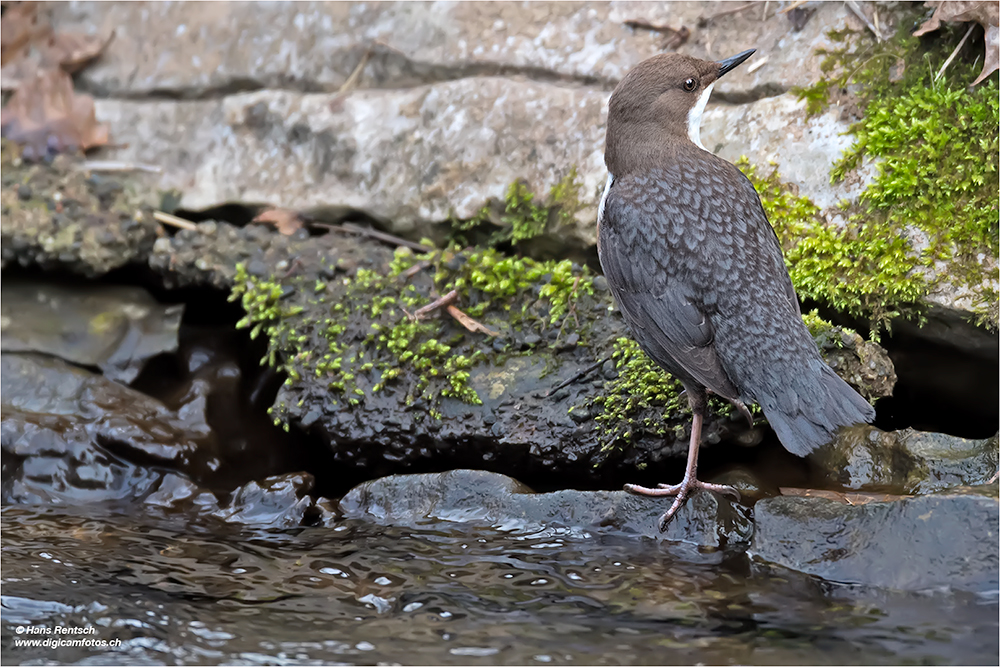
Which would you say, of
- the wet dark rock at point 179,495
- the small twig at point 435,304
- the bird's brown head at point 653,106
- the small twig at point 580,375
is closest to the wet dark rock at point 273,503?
the wet dark rock at point 179,495

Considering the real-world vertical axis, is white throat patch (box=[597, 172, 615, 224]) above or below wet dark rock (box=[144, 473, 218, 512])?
above

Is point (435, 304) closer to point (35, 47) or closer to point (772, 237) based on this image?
point (772, 237)

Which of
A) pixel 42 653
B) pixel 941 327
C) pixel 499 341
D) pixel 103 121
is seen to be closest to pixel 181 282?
pixel 103 121

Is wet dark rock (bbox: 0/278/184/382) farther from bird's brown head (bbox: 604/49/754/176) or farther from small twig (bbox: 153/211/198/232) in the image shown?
bird's brown head (bbox: 604/49/754/176)

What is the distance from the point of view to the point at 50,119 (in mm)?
5512

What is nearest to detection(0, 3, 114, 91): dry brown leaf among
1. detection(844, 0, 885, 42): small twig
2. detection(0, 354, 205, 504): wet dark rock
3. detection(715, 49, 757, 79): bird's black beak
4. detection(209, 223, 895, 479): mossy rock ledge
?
detection(209, 223, 895, 479): mossy rock ledge

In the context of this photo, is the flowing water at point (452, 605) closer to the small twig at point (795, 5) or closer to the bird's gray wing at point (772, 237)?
the bird's gray wing at point (772, 237)

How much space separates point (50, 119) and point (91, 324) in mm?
1656

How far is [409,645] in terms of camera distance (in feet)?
7.88

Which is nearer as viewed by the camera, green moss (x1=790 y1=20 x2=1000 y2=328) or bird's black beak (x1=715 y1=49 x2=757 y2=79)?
green moss (x1=790 y1=20 x2=1000 y2=328)

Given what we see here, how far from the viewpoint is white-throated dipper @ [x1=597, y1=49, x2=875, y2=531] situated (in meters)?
3.07

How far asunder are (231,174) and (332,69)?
939 mm

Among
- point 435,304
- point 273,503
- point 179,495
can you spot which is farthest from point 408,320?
point 179,495

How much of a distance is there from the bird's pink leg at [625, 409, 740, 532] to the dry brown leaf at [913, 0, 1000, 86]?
203cm
